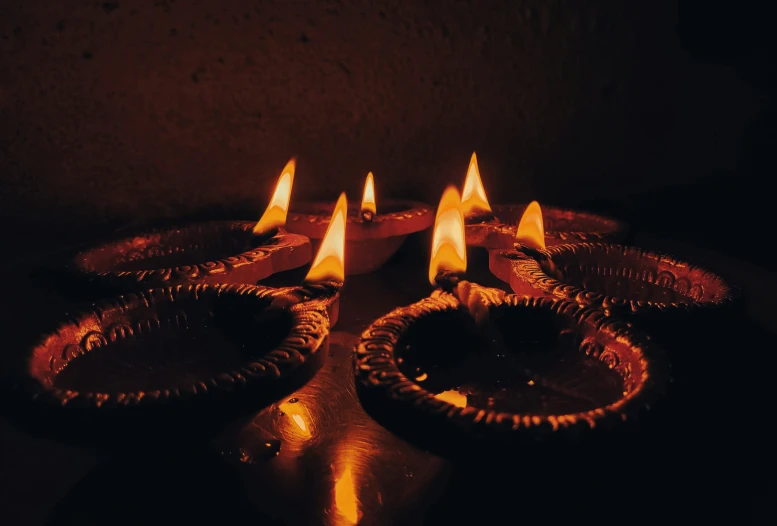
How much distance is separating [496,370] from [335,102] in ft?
3.90

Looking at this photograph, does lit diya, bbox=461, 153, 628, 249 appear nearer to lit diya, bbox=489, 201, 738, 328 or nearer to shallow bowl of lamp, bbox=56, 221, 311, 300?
lit diya, bbox=489, 201, 738, 328

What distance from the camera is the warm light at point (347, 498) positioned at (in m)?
0.81

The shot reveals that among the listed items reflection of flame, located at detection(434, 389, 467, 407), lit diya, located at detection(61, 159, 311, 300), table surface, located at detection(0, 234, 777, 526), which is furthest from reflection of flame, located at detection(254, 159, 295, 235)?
reflection of flame, located at detection(434, 389, 467, 407)

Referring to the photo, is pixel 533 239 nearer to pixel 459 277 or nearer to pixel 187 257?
pixel 459 277

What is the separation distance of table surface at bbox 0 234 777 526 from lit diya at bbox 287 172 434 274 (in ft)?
1.92

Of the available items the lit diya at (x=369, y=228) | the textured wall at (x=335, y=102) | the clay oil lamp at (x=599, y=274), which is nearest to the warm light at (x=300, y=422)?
the clay oil lamp at (x=599, y=274)

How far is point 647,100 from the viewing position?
2.05 meters

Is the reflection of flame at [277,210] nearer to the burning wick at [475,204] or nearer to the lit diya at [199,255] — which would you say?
the lit diya at [199,255]

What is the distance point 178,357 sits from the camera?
1.08 metres

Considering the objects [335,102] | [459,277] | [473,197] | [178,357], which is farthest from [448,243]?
[335,102]

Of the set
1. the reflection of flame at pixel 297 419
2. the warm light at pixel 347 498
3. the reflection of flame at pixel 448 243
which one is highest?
the reflection of flame at pixel 448 243

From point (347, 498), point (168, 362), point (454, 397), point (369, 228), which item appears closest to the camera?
point (347, 498)

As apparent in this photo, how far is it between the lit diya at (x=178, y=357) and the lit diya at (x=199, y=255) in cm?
10

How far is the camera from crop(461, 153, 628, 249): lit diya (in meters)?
1.53
